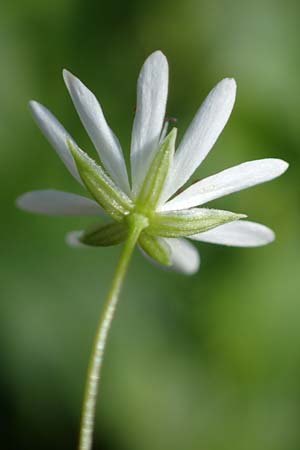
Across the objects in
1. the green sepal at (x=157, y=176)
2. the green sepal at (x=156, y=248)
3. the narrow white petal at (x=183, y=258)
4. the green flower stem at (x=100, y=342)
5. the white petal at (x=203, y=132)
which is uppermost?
the white petal at (x=203, y=132)

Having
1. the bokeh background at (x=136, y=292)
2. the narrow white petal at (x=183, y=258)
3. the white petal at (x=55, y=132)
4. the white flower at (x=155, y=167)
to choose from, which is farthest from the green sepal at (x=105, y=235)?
the bokeh background at (x=136, y=292)

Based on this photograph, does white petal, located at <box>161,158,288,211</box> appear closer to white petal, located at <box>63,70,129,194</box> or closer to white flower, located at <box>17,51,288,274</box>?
white flower, located at <box>17,51,288,274</box>

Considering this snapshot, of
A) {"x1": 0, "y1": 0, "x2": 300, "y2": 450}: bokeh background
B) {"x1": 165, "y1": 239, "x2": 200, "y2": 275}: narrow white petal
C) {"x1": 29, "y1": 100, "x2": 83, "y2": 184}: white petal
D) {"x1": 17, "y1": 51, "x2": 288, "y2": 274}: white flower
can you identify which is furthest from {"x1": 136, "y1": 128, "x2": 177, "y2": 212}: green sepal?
{"x1": 0, "y1": 0, "x2": 300, "y2": 450}: bokeh background

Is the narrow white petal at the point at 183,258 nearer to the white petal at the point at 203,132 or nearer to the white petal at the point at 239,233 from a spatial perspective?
the white petal at the point at 239,233

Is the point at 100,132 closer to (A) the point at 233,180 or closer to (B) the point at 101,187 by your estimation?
(B) the point at 101,187

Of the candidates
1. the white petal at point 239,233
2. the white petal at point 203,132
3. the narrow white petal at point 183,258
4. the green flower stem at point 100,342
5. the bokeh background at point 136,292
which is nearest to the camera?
the green flower stem at point 100,342

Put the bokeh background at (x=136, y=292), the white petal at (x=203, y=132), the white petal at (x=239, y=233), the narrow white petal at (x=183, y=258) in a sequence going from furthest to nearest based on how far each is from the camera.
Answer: the bokeh background at (x=136, y=292) < the narrow white petal at (x=183, y=258) < the white petal at (x=239, y=233) < the white petal at (x=203, y=132)

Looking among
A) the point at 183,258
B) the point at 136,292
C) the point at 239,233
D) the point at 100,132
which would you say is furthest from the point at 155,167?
the point at 136,292
